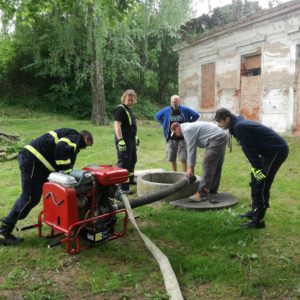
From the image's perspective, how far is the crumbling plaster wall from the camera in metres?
13.1

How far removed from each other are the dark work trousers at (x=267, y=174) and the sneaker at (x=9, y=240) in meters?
2.88

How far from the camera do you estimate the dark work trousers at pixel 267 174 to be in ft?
14.6

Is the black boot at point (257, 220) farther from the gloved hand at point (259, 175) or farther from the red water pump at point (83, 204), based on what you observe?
the red water pump at point (83, 204)

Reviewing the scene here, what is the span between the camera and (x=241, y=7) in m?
29.2

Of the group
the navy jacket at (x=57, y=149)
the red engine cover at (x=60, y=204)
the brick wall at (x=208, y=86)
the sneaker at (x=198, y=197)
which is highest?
the brick wall at (x=208, y=86)

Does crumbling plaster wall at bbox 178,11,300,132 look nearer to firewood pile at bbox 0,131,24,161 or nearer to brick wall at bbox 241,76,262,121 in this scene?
brick wall at bbox 241,76,262,121

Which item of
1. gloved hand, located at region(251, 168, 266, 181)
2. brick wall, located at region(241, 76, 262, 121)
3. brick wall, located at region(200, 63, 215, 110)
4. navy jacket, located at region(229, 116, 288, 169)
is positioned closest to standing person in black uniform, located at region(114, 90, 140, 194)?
navy jacket, located at region(229, 116, 288, 169)

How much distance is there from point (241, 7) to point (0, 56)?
1852cm

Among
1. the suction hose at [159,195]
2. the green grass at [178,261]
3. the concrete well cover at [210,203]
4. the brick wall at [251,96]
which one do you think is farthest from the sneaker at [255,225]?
the brick wall at [251,96]

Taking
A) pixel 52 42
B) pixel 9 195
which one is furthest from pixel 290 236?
pixel 52 42

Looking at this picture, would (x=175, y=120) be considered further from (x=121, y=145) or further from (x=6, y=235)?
(x=6, y=235)

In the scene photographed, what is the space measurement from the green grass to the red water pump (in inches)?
8.9

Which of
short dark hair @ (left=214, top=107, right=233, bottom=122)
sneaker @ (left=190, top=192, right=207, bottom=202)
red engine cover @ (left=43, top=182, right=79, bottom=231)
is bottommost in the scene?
sneaker @ (left=190, top=192, right=207, bottom=202)

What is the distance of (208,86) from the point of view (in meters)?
17.4
